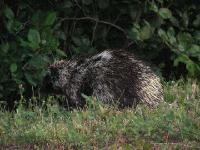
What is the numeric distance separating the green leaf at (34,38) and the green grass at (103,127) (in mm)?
913

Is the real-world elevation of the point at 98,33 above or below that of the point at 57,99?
above

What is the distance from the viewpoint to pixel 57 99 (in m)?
8.36

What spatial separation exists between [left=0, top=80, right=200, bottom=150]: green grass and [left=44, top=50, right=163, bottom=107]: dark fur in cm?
38

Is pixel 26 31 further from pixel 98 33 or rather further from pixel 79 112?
pixel 79 112

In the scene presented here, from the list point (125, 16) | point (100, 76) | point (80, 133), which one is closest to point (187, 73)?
point (125, 16)

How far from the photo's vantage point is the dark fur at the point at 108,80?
794 centimetres

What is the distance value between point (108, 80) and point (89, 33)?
5.70 ft

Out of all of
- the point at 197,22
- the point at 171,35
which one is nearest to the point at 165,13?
the point at 171,35

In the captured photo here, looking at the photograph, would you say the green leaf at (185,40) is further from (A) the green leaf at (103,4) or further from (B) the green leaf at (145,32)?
(A) the green leaf at (103,4)

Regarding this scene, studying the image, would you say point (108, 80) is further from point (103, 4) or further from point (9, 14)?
point (9, 14)

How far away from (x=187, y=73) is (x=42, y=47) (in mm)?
2358

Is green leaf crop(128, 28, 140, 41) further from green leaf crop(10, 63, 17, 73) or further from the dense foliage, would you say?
green leaf crop(10, 63, 17, 73)

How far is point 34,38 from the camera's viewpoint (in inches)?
321

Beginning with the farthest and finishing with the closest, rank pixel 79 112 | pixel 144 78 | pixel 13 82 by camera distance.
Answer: pixel 13 82 < pixel 144 78 < pixel 79 112
